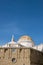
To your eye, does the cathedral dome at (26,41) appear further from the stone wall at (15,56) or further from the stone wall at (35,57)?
the stone wall at (15,56)

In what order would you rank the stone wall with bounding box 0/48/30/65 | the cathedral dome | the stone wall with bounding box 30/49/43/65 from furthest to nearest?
the cathedral dome → the stone wall with bounding box 30/49/43/65 → the stone wall with bounding box 0/48/30/65

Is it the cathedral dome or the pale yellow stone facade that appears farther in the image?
the cathedral dome

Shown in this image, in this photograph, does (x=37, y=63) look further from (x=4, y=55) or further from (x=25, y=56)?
(x=4, y=55)

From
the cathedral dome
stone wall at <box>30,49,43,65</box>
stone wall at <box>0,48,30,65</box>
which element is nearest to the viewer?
stone wall at <box>0,48,30,65</box>

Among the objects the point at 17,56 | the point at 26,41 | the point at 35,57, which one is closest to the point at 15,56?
the point at 17,56

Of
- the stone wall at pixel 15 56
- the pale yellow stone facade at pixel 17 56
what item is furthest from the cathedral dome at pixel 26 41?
the stone wall at pixel 15 56

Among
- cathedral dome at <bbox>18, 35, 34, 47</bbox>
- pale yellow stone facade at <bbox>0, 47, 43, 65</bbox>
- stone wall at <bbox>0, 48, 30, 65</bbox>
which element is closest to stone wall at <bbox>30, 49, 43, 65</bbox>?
pale yellow stone facade at <bbox>0, 47, 43, 65</bbox>

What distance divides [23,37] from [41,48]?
8390 millimetres

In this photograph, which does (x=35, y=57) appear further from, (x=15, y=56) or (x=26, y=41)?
(x=26, y=41)

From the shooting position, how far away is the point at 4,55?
3266 centimetres

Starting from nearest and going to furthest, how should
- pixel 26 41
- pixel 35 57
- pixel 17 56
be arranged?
pixel 17 56, pixel 35 57, pixel 26 41

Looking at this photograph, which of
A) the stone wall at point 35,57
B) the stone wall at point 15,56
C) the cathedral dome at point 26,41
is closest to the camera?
the stone wall at point 15,56

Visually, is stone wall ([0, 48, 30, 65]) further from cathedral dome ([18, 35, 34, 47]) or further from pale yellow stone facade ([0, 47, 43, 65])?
cathedral dome ([18, 35, 34, 47])

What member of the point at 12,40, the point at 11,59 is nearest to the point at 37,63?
the point at 11,59
